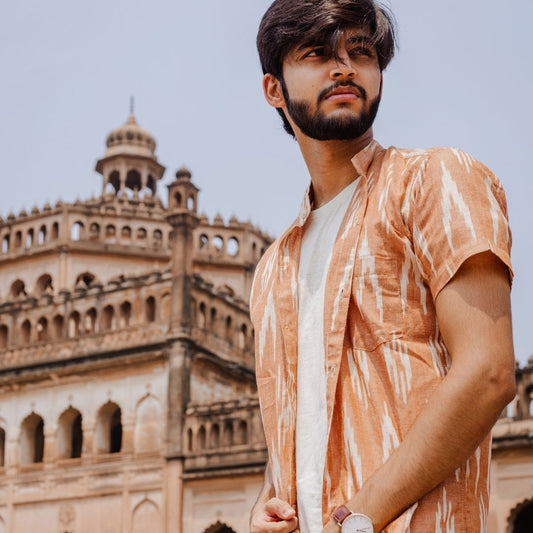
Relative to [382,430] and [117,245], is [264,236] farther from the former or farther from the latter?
[382,430]

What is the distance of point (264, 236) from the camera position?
31875 millimetres

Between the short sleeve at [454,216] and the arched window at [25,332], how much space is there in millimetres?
23208

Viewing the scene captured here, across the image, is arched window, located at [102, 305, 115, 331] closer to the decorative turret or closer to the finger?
the decorative turret

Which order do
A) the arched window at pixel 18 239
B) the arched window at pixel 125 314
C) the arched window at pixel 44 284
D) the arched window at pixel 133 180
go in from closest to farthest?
the arched window at pixel 125 314 → the arched window at pixel 44 284 → the arched window at pixel 18 239 → the arched window at pixel 133 180

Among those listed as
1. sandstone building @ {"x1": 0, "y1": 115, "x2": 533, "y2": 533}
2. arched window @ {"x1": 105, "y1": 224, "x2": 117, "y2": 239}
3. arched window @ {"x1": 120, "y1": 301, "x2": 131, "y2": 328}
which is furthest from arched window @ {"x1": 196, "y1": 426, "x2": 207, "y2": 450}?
arched window @ {"x1": 105, "y1": 224, "x2": 117, "y2": 239}

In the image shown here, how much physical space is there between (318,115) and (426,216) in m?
0.41

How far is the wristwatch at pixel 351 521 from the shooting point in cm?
210

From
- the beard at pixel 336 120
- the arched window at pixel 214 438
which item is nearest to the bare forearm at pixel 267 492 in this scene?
the beard at pixel 336 120

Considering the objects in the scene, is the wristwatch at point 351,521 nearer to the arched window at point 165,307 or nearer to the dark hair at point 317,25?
the dark hair at point 317,25

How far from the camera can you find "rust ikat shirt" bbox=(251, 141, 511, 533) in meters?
2.15

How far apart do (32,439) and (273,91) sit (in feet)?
73.3

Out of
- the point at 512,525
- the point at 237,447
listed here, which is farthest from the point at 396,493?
the point at 237,447

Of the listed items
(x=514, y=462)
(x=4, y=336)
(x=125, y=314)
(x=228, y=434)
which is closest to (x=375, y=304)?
(x=514, y=462)

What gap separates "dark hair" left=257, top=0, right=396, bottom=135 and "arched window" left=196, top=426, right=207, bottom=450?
1977 centimetres
